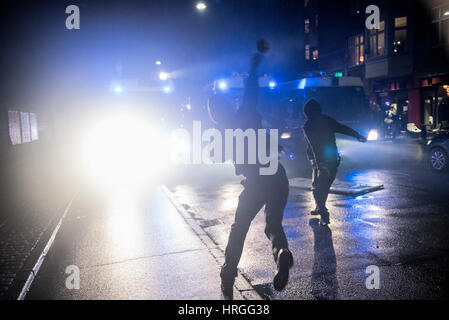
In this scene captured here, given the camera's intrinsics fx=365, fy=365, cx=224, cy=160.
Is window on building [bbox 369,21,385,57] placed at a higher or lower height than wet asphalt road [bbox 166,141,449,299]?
higher

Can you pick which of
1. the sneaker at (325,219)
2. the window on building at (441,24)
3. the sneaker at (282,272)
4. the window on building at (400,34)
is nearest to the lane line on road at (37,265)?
the sneaker at (282,272)

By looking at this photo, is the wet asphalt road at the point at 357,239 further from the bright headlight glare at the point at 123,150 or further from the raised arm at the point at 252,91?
the bright headlight glare at the point at 123,150

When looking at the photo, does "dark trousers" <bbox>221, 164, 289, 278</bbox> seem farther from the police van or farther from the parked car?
the police van

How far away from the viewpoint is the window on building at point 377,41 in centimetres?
2725

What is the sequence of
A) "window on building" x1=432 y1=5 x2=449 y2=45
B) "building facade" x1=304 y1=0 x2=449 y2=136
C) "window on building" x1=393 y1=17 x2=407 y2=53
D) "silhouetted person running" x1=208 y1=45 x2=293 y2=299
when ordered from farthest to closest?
1. "window on building" x1=393 y1=17 x2=407 y2=53
2. "building facade" x1=304 y1=0 x2=449 y2=136
3. "window on building" x1=432 y1=5 x2=449 y2=45
4. "silhouetted person running" x1=208 y1=45 x2=293 y2=299

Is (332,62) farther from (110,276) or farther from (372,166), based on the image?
(110,276)

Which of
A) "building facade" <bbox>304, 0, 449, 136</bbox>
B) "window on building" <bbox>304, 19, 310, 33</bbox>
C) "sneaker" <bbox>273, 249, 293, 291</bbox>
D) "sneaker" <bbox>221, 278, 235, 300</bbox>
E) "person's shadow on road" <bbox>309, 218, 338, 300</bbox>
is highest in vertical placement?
"window on building" <bbox>304, 19, 310, 33</bbox>

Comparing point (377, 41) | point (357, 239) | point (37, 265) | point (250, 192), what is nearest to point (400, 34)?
point (377, 41)

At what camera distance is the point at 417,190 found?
8695 millimetres

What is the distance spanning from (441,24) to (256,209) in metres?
24.8

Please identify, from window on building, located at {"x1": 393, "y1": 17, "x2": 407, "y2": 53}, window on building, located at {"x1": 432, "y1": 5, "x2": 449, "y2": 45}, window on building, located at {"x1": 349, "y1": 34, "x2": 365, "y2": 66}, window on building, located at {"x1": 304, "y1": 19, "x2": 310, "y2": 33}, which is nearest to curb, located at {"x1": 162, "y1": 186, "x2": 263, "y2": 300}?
window on building, located at {"x1": 432, "y1": 5, "x2": 449, "y2": 45}

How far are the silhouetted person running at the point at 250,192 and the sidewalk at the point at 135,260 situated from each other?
1.21 feet

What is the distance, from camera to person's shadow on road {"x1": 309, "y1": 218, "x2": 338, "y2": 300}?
380 centimetres

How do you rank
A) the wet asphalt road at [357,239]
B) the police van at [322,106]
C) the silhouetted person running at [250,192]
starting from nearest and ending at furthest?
the silhouetted person running at [250,192], the wet asphalt road at [357,239], the police van at [322,106]
